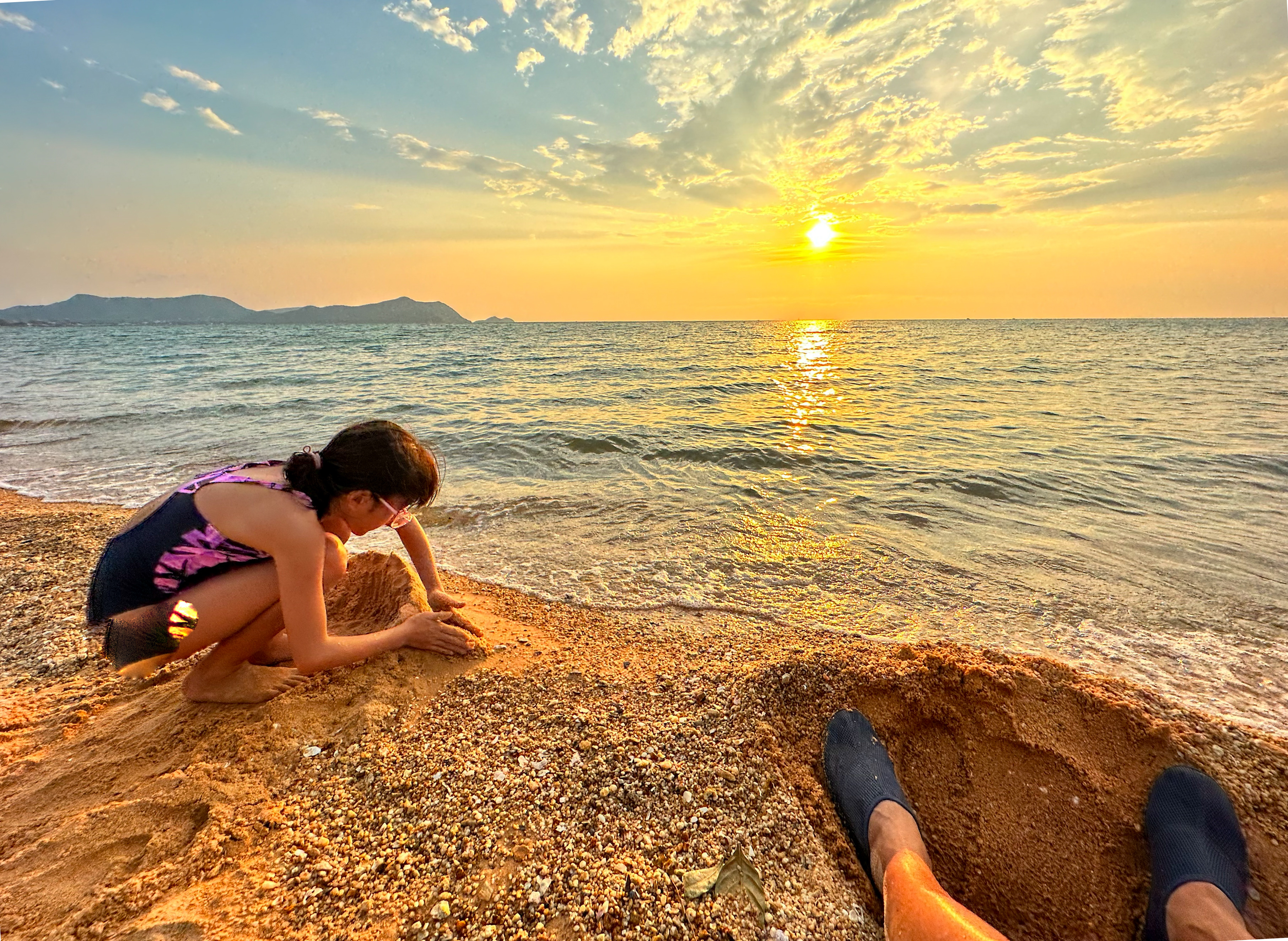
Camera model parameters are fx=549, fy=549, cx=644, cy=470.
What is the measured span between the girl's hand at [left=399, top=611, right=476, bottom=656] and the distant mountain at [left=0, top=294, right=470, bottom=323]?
98573 millimetres

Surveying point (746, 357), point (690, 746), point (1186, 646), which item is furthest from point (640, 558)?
point (746, 357)

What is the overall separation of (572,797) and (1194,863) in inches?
74.6

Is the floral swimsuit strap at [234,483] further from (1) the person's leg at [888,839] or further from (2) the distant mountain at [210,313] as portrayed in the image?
(2) the distant mountain at [210,313]

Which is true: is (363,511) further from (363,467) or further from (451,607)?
(451,607)

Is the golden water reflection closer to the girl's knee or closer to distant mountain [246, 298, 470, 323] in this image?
the girl's knee

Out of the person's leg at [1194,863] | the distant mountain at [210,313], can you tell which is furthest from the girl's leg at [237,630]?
the distant mountain at [210,313]

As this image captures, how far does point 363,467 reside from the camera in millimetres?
1989

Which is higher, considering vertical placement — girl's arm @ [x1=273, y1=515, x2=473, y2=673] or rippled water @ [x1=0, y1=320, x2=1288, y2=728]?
girl's arm @ [x1=273, y1=515, x2=473, y2=673]

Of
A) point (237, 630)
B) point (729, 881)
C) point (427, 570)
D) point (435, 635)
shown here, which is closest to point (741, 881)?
point (729, 881)

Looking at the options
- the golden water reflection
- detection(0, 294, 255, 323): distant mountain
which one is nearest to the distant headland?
detection(0, 294, 255, 323): distant mountain

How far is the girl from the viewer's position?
1.99 metres

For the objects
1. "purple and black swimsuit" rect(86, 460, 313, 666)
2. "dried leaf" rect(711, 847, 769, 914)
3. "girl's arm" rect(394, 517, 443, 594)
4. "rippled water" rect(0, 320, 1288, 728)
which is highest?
"purple and black swimsuit" rect(86, 460, 313, 666)

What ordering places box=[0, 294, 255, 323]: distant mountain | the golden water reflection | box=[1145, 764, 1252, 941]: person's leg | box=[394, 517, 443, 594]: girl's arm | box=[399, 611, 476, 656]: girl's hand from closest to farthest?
box=[1145, 764, 1252, 941]: person's leg, box=[399, 611, 476, 656]: girl's hand, box=[394, 517, 443, 594]: girl's arm, the golden water reflection, box=[0, 294, 255, 323]: distant mountain

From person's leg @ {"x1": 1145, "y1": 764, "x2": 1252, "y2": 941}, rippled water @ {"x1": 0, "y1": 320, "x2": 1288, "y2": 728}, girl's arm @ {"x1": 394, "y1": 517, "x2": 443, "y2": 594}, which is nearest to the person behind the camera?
person's leg @ {"x1": 1145, "y1": 764, "x2": 1252, "y2": 941}
